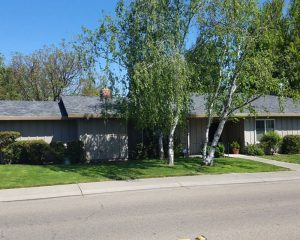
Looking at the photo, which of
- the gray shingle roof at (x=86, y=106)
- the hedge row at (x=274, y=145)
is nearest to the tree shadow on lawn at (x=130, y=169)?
the gray shingle roof at (x=86, y=106)

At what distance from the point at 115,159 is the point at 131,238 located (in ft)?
47.8

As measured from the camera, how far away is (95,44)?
18.1m

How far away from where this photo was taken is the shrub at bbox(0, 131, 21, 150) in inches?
765

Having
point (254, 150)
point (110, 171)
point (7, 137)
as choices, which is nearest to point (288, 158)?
point (254, 150)

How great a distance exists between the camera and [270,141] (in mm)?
24203

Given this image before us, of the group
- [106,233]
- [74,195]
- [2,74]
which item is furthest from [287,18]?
[2,74]

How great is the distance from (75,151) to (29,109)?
3.64 meters

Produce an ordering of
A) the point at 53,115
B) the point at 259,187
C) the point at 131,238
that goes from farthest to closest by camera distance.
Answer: the point at 53,115
the point at 259,187
the point at 131,238

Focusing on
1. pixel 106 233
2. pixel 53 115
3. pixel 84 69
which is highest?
pixel 84 69

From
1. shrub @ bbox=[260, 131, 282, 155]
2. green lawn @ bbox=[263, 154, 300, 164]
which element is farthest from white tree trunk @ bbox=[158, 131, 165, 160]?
shrub @ bbox=[260, 131, 282, 155]

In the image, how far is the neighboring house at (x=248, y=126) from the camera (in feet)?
79.8

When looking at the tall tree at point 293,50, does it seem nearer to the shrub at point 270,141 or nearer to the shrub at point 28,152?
the shrub at point 270,141

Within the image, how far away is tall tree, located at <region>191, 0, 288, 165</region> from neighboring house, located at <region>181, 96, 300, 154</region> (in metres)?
5.46

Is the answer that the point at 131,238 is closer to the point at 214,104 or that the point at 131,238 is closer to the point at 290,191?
the point at 290,191
